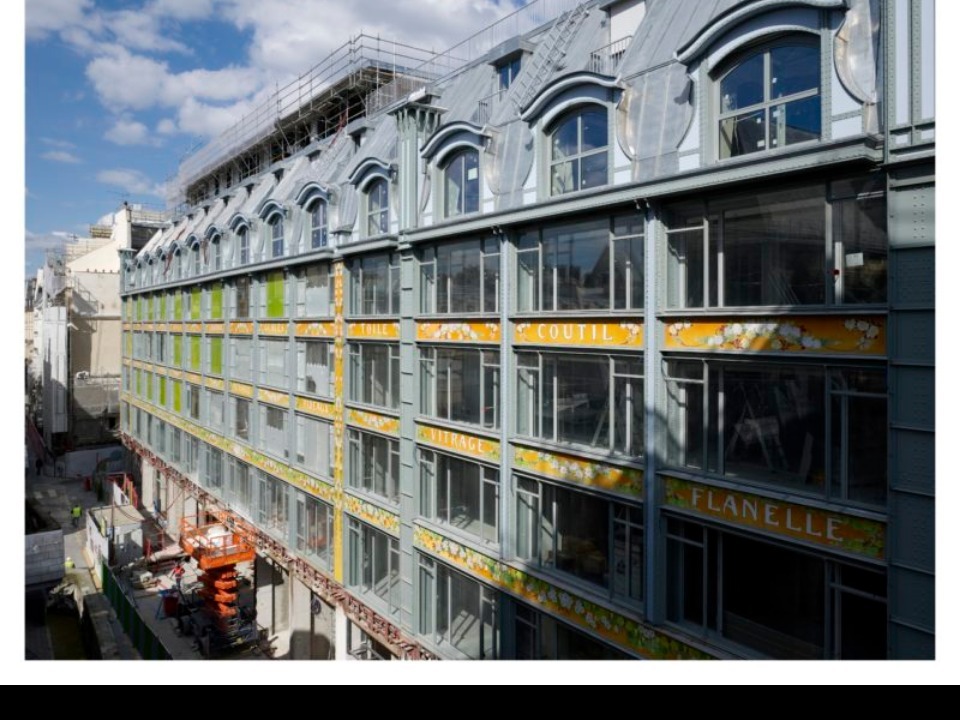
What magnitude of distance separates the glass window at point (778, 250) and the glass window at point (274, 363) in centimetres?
1528

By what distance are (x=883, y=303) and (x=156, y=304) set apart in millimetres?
35442

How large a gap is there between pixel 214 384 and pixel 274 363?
6325 millimetres

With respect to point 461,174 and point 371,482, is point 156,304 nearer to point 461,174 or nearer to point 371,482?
point 371,482

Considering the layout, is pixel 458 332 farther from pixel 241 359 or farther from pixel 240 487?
pixel 240 487

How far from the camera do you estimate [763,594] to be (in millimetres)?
9781

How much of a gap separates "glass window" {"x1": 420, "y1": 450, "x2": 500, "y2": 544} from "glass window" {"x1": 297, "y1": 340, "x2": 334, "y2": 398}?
17.8 ft

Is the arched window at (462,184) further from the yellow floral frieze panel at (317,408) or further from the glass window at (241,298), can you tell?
the glass window at (241,298)

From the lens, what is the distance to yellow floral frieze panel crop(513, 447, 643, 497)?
37.4ft

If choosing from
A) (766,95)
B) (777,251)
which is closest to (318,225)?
(766,95)

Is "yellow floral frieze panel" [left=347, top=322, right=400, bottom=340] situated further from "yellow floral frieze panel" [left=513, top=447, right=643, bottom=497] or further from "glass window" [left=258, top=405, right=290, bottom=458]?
"glass window" [left=258, top=405, right=290, bottom=458]

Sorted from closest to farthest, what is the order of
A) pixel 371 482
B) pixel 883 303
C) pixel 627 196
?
pixel 883 303 < pixel 627 196 < pixel 371 482

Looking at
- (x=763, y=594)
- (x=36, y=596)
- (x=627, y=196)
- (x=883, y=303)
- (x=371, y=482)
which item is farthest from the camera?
(x=36, y=596)

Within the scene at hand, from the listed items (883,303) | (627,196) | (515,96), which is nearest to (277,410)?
(515,96)

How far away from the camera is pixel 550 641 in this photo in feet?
43.0
